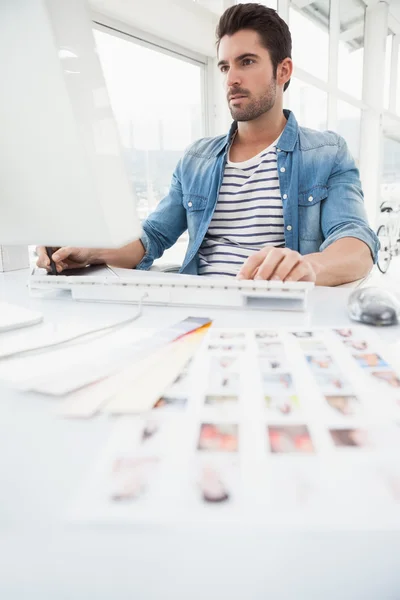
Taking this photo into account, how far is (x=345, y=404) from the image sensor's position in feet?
1.04

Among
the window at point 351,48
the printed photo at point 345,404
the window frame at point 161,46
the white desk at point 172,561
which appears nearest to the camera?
the white desk at point 172,561

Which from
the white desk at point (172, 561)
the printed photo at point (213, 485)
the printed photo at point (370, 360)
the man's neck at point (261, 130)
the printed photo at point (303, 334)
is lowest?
the white desk at point (172, 561)

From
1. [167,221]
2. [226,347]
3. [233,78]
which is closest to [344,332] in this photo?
[226,347]

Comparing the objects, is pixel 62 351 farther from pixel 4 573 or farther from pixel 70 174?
pixel 4 573

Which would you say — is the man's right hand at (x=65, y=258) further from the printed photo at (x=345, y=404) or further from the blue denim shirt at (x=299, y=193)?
the printed photo at (x=345, y=404)

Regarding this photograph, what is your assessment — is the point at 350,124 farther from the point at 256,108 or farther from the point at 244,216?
the point at 244,216

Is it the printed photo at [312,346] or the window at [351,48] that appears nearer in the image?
the printed photo at [312,346]

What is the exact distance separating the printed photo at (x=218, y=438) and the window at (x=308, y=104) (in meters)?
3.13

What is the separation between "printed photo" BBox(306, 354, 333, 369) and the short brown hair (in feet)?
3.88

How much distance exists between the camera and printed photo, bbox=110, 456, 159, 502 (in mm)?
222

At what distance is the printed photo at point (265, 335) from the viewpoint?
483 millimetres

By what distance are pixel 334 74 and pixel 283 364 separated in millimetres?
4103

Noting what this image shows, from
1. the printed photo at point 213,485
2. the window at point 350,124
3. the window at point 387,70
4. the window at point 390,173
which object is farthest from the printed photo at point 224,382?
the window at point 387,70

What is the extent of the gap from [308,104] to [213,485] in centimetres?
394
